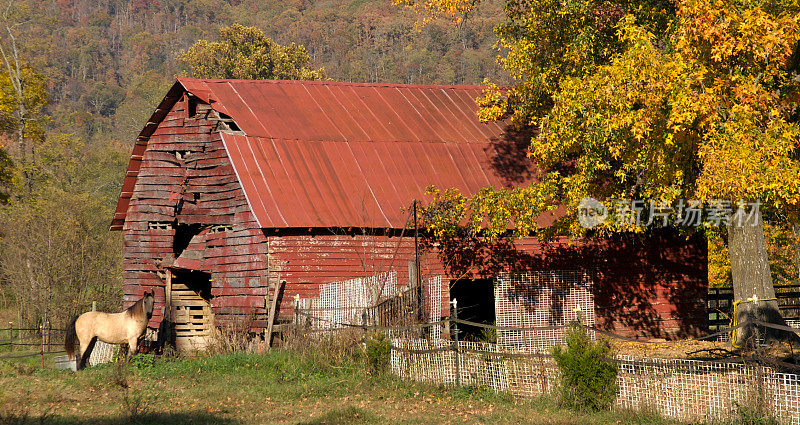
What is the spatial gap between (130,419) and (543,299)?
12668 millimetres

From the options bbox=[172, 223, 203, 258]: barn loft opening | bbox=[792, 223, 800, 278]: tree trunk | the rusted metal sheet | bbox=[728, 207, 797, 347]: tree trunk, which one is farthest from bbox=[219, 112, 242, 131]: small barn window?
bbox=[792, 223, 800, 278]: tree trunk

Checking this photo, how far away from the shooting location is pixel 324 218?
66.9ft

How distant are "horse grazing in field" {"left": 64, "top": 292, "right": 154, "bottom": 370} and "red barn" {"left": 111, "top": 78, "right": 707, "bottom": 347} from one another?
2662 millimetres

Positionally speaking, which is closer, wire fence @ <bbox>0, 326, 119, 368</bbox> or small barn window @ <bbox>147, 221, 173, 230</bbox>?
wire fence @ <bbox>0, 326, 119, 368</bbox>

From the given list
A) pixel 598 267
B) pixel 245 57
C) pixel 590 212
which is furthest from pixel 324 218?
pixel 245 57

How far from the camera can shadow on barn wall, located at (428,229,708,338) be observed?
71.4 ft

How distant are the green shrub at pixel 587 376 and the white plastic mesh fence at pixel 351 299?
542 centimetres

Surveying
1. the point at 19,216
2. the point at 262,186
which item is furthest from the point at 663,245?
the point at 19,216

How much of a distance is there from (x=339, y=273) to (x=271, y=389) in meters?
6.58

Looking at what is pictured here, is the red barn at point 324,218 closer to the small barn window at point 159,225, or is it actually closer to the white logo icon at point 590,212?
the small barn window at point 159,225

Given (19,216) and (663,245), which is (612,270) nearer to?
(663,245)

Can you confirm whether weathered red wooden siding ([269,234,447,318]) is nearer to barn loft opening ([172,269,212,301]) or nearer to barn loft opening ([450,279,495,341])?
barn loft opening ([172,269,212,301])

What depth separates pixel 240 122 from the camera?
22000 millimetres

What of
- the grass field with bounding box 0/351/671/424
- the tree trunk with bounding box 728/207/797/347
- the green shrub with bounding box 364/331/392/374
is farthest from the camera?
the tree trunk with bounding box 728/207/797/347
